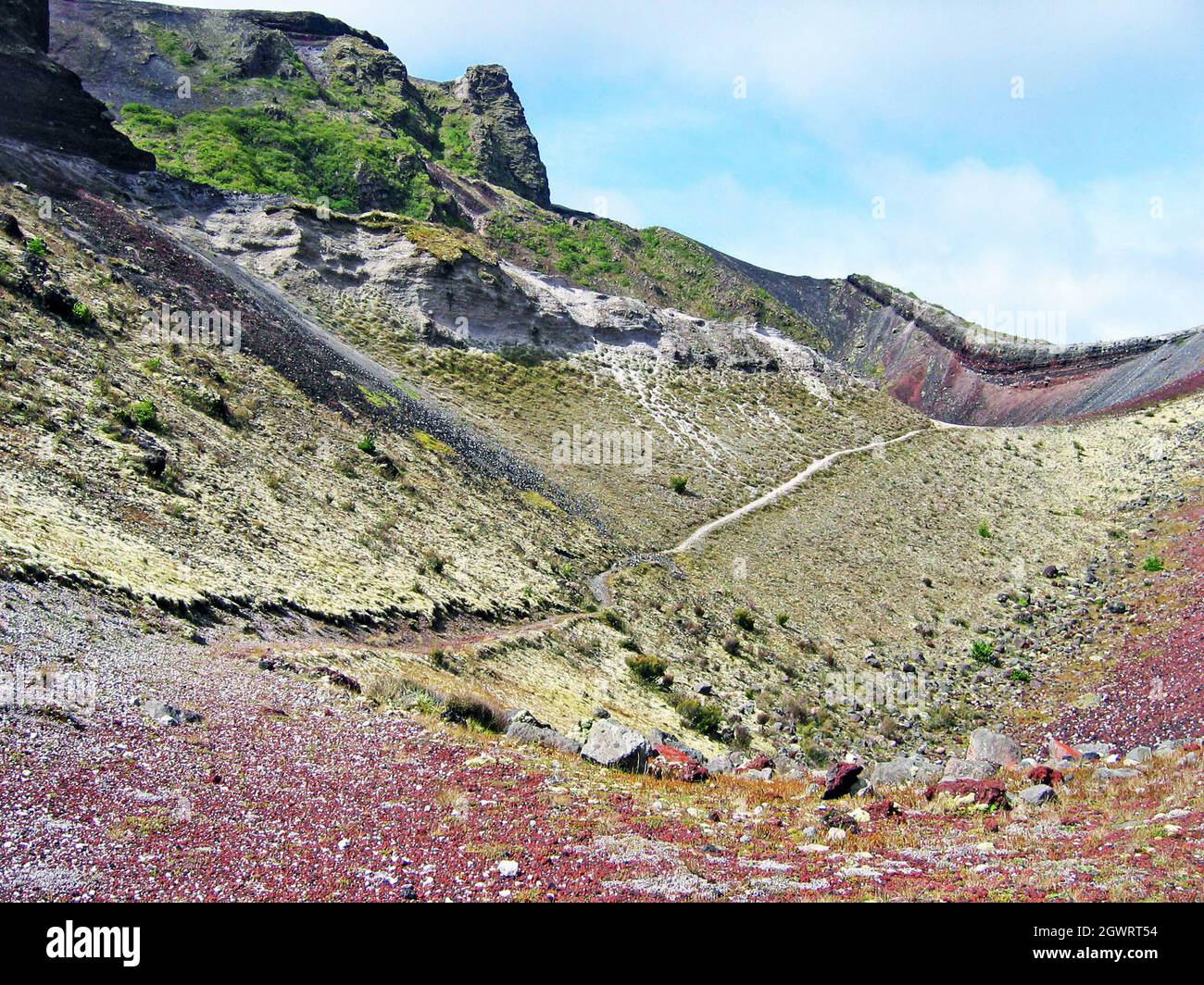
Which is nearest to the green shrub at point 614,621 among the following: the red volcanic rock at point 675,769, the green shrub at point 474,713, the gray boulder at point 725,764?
the gray boulder at point 725,764

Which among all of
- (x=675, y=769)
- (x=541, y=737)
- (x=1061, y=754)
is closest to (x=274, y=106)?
(x=541, y=737)

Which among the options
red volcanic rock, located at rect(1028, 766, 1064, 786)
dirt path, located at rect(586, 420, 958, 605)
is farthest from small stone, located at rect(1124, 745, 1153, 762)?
dirt path, located at rect(586, 420, 958, 605)

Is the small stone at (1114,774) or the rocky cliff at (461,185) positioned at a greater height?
Answer: the rocky cliff at (461,185)

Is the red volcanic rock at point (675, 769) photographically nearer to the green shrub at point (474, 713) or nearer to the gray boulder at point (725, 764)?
the gray boulder at point (725, 764)

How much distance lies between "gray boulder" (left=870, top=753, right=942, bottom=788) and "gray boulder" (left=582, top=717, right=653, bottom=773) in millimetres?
4080

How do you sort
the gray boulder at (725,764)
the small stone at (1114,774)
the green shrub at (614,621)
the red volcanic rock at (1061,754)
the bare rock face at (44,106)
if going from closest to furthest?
the small stone at (1114,774) < the red volcanic rock at (1061,754) < the gray boulder at (725,764) < the green shrub at (614,621) < the bare rock face at (44,106)

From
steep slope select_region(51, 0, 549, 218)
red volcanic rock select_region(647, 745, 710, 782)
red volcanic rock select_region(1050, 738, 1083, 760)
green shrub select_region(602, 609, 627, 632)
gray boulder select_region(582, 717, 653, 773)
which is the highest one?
steep slope select_region(51, 0, 549, 218)

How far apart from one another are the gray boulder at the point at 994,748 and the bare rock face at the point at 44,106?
52519mm

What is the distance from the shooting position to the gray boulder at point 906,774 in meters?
14.5

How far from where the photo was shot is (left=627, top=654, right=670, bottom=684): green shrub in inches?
990

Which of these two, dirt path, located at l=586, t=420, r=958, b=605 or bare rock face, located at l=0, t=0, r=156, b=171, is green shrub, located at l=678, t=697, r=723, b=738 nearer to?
dirt path, located at l=586, t=420, r=958, b=605

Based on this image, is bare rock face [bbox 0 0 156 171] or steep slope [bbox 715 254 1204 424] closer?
bare rock face [bbox 0 0 156 171]

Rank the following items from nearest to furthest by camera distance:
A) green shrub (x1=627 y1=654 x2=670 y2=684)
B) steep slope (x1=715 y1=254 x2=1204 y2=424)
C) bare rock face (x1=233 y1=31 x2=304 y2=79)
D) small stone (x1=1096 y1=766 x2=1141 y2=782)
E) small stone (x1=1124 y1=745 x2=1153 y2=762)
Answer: small stone (x1=1096 y1=766 x2=1141 y2=782), small stone (x1=1124 y1=745 x2=1153 y2=762), green shrub (x1=627 y1=654 x2=670 y2=684), steep slope (x1=715 y1=254 x2=1204 y2=424), bare rock face (x1=233 y1=31 x2=304 y2=79)

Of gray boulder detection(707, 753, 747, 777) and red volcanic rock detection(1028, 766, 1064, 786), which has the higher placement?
red volcanic rock detection(1028, 766, 1064, 786)
